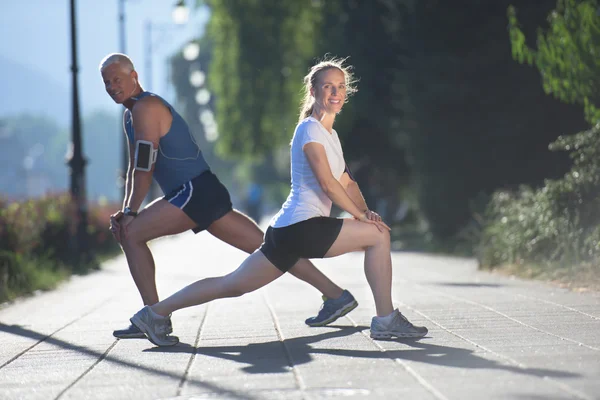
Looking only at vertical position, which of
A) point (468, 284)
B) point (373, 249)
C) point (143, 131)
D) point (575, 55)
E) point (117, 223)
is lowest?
point (468, 284)

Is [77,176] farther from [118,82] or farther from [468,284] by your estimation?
[118,82]

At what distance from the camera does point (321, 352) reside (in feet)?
21.8

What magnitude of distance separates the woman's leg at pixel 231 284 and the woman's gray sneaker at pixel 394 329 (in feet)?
2.22

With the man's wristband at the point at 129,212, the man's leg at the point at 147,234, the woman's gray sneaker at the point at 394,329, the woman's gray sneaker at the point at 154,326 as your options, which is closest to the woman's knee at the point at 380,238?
the woman's gray sneaker at the point at 394,329

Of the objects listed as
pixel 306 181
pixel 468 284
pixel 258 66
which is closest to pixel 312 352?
pixel 306 181

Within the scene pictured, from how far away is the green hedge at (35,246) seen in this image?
13.7 m

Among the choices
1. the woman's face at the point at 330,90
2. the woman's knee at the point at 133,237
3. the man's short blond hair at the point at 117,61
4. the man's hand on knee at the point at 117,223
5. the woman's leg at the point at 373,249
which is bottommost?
the woman's leg at the point at 373,249

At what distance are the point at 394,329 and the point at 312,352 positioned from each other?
0.62 meters

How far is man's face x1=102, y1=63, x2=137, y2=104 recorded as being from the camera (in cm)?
759

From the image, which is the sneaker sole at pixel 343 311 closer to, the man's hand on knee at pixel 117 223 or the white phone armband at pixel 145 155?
the man's hand on knee at pixel 117 223

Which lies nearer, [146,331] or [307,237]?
[307,237]

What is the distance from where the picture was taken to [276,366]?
6176mm

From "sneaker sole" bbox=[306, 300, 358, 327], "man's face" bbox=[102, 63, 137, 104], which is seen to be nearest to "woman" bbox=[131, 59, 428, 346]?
"sneaker sole" bbox=[306, 300, 358, 327]

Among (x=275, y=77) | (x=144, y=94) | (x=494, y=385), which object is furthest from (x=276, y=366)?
(x=275, y=77)
